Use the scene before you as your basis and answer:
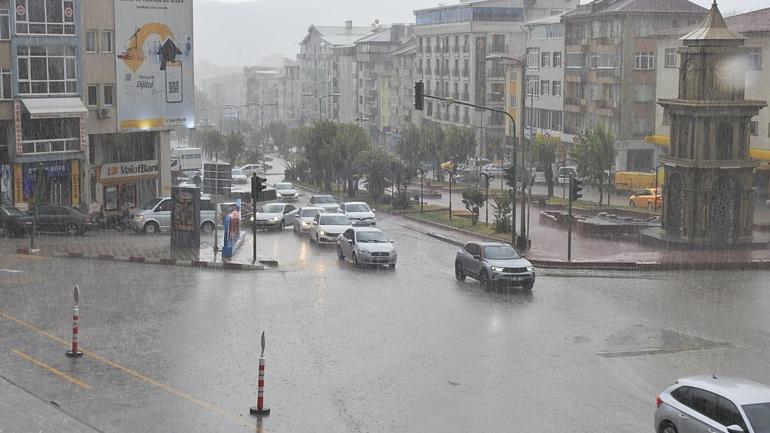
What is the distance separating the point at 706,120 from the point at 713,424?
26.8 meters

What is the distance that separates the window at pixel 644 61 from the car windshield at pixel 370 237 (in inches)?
Result: 1950

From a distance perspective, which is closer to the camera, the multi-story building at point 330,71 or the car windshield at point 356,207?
the car windshield at point 356,207

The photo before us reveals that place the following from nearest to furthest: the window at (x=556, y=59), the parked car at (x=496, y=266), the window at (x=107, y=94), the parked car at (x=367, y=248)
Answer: the parked car at (x=496, y=266) < the parked car at (x=367, y=248) < the window at (x=107, y=94) < the window at (x=556, y=59)

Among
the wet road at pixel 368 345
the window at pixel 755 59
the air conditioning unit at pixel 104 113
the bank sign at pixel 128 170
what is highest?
the window at pixel 755 59

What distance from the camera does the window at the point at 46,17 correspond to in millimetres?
50406

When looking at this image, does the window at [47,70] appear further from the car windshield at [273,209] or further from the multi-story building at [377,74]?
the multi-story building at [377,74]

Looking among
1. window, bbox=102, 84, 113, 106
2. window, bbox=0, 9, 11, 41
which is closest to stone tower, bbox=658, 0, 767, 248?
window, bbox=102, 84, 113, 106

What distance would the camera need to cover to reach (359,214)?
51.7 meters

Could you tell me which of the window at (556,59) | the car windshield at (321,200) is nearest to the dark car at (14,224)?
the car windshield at (321,200)

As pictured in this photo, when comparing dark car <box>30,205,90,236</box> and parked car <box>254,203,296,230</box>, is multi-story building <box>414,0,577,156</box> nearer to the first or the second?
parked car <box>254,203,296,230</box>

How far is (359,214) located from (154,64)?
551 inches

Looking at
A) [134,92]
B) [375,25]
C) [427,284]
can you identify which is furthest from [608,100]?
[375,25]

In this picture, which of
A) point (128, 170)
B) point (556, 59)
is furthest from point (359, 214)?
point (556, 59)

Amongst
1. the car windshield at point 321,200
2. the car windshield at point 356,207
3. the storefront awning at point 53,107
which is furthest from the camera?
the car windshield at point 321,200
